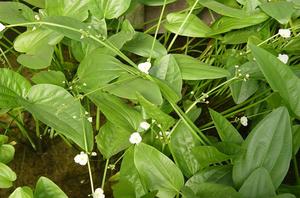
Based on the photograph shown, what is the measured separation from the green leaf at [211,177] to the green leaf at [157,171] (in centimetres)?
2

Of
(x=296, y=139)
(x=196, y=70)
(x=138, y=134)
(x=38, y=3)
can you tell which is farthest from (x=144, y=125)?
(x=38, y=3)

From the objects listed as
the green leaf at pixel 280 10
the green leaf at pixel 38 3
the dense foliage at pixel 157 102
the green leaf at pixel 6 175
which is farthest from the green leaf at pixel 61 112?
the green leaf at pixel 280 10

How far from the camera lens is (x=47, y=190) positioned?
2.09ft

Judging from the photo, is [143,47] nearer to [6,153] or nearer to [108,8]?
[108,8]

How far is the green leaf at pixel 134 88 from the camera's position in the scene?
25.3 inches

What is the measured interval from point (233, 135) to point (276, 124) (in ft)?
0.26

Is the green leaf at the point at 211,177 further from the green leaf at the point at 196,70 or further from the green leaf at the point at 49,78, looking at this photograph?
the green leaf at the point at 49,78

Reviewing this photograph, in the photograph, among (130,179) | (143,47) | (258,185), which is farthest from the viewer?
(143,47)

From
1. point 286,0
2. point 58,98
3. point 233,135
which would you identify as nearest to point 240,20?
point 286,0

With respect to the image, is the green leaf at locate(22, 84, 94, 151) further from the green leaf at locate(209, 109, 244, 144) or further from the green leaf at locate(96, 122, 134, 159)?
the green leaf at locate(209, 109, 244, 144)

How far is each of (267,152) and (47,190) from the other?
309 mm

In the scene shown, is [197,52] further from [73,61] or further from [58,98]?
[58,98]

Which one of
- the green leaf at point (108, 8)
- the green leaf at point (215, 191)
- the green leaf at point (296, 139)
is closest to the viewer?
the green leaf at point (215, 191)

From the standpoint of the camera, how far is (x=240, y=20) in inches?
31.7
